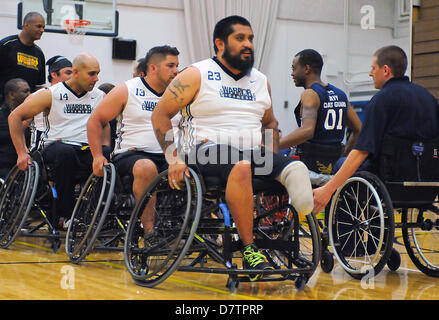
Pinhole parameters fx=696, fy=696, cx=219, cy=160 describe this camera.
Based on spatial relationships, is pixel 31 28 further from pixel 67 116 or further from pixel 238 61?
pixel 238 61

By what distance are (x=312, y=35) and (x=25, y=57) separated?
487cm

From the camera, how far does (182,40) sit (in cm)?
874

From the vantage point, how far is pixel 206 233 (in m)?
2.76

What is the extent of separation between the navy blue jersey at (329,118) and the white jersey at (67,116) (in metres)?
1.39

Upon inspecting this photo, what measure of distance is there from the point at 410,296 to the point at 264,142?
37.0 inches

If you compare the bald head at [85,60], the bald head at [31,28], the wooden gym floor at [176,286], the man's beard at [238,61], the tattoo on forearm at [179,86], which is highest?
the bald head at [31,28]

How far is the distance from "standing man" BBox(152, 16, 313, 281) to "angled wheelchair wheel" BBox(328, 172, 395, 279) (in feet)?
1.41

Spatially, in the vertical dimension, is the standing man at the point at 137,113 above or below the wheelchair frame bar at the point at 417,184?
above

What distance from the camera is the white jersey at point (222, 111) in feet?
9.27

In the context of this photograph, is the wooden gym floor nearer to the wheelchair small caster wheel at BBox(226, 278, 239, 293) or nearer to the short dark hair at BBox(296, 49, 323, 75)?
the wheelchair small caster wheel at BBox(226, 278, 239, 293)
